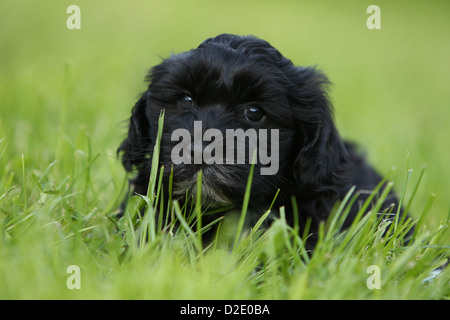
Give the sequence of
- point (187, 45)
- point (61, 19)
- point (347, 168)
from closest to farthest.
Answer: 1. point (347, 168)
2. point (187, 45)
3. point (61, 19)

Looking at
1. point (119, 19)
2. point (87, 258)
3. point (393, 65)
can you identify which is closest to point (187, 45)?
point (119, 19)

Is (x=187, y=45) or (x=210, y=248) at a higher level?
(x=187, y=45)

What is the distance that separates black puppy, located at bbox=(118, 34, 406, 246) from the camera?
2.37 m

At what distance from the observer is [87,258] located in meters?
2.12

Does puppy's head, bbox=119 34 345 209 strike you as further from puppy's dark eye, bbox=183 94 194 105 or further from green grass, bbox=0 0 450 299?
green grass, bbox=0 0 450 299

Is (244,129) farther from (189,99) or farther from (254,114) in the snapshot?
(189,99)

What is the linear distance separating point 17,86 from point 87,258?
3266 mm

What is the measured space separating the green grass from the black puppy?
0.64 ft

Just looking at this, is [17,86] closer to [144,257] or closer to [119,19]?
[144,257]

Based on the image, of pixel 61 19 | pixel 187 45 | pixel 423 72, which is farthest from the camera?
pixel 423 72

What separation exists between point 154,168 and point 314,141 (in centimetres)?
86

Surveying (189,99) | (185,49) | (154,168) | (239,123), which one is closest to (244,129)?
(239,123)

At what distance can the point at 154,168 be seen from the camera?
2246 mm

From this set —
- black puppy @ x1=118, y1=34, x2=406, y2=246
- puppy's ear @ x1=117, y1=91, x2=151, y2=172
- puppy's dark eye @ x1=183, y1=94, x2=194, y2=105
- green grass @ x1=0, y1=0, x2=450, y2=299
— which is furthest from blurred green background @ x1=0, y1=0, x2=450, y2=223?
puppy's dark eye @ x1=183, y1=94, x2=194, y2=105
